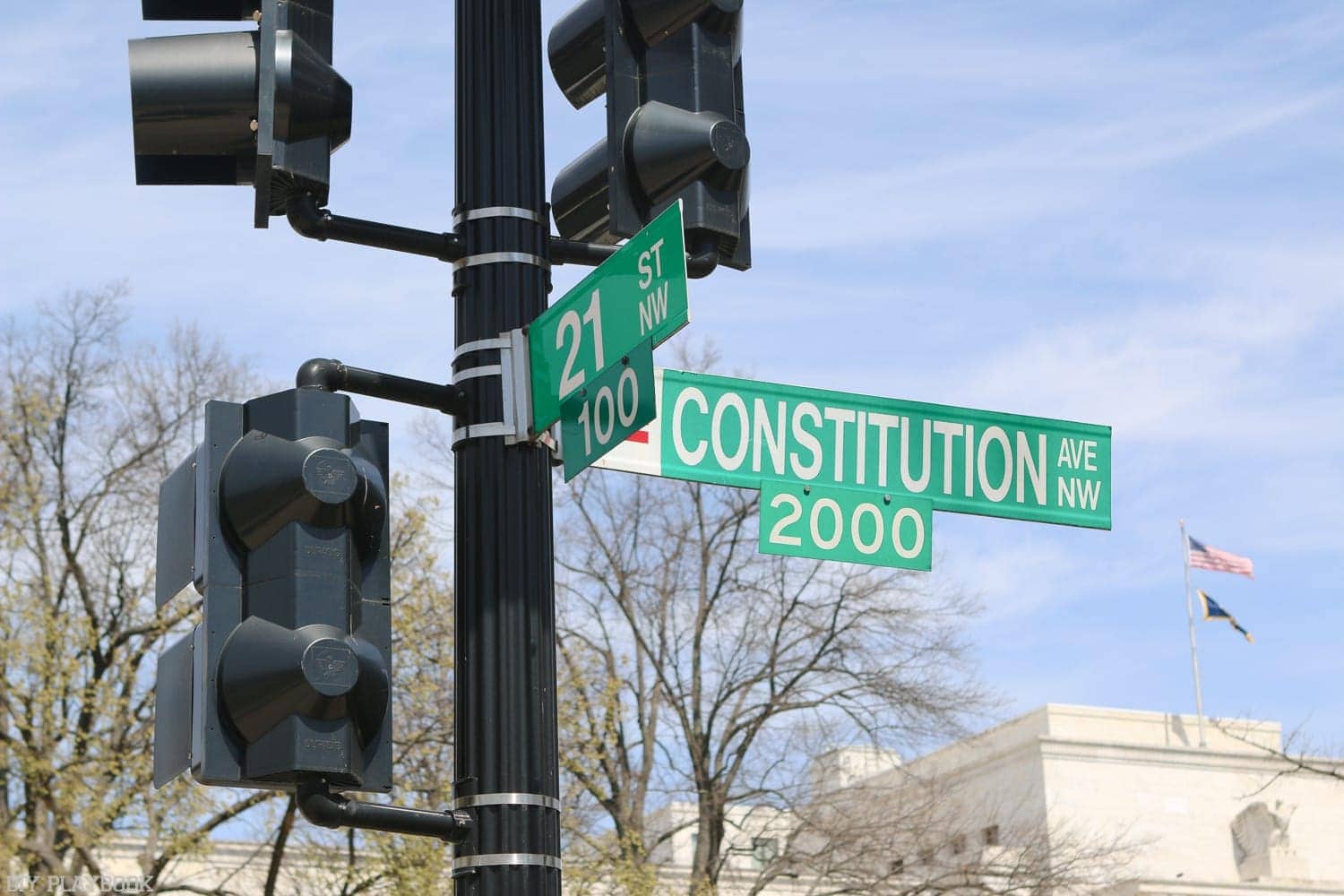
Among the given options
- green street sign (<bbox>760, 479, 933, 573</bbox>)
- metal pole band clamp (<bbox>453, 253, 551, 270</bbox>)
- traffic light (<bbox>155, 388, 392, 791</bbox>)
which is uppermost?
metal pole band clamp (<bbox>453, 253, 551, 270</bbox>)

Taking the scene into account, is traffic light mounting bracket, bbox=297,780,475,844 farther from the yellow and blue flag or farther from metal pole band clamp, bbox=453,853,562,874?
the yellow and blue flag

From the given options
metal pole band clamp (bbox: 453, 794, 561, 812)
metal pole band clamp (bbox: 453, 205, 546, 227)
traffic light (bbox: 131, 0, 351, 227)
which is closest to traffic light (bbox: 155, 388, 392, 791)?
metal pole band clamp (bbox: 453, 794, 561, 812)

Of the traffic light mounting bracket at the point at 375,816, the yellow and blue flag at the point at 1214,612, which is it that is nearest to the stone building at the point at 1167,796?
the yellow and blue flag at the point at 1214,612

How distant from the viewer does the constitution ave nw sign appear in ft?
17.3

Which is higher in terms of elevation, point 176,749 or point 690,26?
point 690,26

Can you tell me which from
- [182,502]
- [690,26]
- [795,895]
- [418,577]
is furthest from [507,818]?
[795,895]

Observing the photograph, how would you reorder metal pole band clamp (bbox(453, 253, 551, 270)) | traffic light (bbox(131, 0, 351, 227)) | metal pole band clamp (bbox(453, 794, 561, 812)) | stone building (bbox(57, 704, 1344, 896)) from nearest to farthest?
metal pole band clamp (bbox(453, 794, 561, 812)), traffic light (bbox(131, 0, 351, 227)), metal pole band clamp (bbox(453, 253, 551, 270)), stone building (bbox(57, 704, 1344, 896))

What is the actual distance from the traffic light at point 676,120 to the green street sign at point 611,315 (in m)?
0.25

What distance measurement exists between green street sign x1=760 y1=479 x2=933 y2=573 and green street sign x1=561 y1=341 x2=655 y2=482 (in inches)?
28.5

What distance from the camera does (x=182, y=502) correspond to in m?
4.43

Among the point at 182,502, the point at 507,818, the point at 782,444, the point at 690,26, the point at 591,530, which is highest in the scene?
the point at 591,530

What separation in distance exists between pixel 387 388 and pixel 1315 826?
61.3 m

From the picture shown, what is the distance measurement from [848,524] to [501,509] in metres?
1.09

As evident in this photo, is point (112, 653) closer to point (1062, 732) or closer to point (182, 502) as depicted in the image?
point (182, 502)
